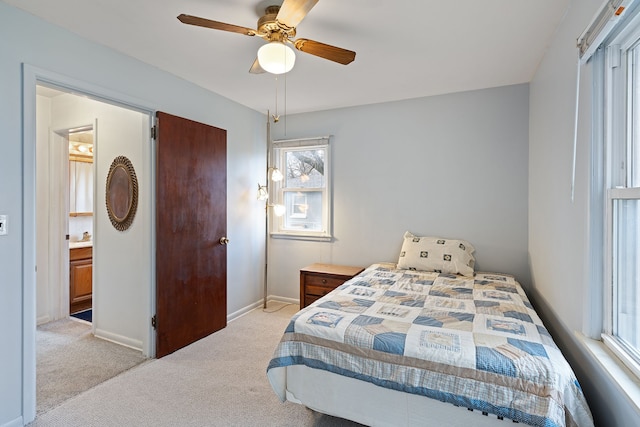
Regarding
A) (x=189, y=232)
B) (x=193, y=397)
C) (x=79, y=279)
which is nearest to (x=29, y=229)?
(x=189, y=232)

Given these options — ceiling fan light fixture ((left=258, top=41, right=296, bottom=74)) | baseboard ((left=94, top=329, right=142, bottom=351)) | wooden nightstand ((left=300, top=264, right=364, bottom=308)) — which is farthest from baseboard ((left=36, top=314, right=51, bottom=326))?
ceiling fan light fixture ((left=258, top=41, right=296, bottom=74))

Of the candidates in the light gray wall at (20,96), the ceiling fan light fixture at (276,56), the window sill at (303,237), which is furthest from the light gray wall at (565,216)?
the light gray wall at (20,96)

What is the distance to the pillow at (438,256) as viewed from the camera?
9.97 ft

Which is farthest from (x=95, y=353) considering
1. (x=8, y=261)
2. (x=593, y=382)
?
(x=593, y=382)

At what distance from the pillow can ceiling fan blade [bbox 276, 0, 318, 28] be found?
2338 mm

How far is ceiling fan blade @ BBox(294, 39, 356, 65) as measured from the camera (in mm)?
1839

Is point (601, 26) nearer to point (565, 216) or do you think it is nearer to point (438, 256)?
point (565, 216)

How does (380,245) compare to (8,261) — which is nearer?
(8,261)

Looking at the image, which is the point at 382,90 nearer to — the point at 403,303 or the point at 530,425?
the point at 403,303

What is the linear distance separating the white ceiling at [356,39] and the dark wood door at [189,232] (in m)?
0.59

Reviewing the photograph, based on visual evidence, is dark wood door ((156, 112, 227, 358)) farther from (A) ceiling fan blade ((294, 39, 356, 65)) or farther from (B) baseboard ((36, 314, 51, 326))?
(B) baseboard ((36, 314, 51, 326))

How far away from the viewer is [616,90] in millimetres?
1434

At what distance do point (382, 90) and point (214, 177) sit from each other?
1.93 m

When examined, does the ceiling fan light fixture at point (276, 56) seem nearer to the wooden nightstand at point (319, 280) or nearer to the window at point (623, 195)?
the window at point (623, 195)
